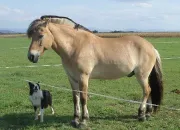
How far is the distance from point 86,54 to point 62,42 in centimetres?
55

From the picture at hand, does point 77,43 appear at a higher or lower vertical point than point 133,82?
higher

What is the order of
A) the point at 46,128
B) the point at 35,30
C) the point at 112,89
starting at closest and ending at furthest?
the point at 35,30
the point at 46,128
the point at 112,89

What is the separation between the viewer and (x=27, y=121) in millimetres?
7305

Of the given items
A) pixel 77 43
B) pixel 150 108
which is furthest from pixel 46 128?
pixel 150 108

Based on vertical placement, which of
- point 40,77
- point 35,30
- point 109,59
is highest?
point 35,30

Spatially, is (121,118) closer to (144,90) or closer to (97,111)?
(97,111)

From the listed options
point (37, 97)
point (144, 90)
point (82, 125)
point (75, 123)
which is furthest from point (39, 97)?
point (144, 90)

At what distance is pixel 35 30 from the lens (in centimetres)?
634

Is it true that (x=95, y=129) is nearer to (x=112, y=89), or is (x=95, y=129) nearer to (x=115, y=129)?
(x=115, y=129)

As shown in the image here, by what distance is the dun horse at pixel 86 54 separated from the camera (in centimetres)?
647

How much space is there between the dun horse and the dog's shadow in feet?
1.49

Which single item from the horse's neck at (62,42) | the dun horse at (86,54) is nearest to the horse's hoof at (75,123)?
the dun horse at (86,54)

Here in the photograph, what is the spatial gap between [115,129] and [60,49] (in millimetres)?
2025

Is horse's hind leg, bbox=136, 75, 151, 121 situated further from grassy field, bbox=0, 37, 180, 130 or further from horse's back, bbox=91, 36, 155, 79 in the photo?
horse's back, bbox=91, 36, 155, 79
